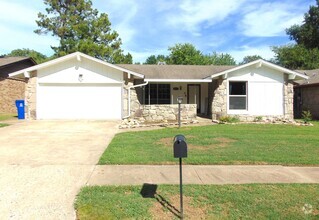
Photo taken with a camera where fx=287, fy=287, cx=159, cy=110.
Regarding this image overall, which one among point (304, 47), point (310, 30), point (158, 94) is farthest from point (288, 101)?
point (310, 30)

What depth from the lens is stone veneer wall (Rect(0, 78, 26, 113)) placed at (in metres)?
23.5

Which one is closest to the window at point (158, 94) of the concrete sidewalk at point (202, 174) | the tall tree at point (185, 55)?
the concrete sidewalk at point (202, 174)

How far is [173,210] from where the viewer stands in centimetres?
434

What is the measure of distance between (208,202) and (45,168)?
381 centimetres

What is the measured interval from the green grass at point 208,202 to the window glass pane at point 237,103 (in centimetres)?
1179

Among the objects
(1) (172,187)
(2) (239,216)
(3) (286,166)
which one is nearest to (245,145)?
(3) (286,166)

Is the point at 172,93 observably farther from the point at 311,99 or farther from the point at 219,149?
the point at 219,149

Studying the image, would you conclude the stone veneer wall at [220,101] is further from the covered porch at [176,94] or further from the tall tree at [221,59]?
the tall tree at [221,59]

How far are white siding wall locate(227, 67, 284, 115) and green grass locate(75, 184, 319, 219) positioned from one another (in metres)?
12.1

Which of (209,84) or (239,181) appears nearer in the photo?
(239,181)

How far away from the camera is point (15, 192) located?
495 cm

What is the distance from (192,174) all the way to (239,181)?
0.97 metres

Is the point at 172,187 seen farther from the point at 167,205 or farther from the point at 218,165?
the point at 218,165

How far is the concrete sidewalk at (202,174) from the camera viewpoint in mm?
5617
